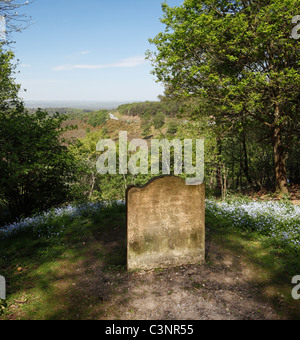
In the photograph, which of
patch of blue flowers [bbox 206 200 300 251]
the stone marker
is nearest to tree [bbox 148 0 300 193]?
patch of blue flowers [bbox 206 200 300 251]

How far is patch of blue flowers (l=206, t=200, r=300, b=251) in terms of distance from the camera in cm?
646

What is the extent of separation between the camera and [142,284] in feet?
15.8

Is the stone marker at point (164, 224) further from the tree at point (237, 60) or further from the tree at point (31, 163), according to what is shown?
the tree at point (237, 60)

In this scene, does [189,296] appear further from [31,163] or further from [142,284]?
[31,163]

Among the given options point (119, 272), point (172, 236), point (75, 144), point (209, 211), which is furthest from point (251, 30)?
point (119, 272)

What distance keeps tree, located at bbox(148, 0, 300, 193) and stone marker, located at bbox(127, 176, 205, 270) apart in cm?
692

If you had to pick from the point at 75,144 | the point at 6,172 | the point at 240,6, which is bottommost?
the point at 6,172

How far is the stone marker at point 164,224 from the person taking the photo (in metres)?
5.07

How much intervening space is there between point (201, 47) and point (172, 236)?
11.1 meters

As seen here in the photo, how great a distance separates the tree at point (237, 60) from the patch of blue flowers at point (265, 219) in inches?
180

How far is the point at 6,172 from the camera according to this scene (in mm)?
8281

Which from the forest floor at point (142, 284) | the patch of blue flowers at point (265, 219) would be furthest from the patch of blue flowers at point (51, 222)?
the patch of blue flowers at point (265, 219)

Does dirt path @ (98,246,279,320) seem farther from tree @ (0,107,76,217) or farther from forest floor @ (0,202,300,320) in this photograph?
tree @ (0,107,76,217)
